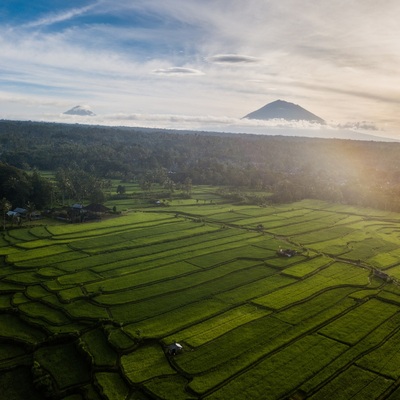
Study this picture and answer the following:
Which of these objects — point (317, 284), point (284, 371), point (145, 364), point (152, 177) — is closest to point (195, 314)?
point (145, 364)

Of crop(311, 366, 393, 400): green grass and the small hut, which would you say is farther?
the small hut

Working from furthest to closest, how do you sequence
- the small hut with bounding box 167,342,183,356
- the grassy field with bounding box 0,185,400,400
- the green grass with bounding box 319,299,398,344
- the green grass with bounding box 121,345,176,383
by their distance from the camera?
the green grass with bounding box 319,299,398,344, the small hut with bounding box 167,342,183,356, the green grass with bounding box 121,345,176,383, the grassy field with bounding box 0,185,400,400

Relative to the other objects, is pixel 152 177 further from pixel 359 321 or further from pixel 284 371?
pixel 284 371

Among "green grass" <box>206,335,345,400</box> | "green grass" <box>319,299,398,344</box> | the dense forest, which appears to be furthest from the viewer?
the dense forest

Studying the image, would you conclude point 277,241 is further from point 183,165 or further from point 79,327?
point 183,165

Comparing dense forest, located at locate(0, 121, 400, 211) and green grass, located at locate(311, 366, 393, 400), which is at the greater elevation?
dense forest, located at locate(0, 121, 400, 211)

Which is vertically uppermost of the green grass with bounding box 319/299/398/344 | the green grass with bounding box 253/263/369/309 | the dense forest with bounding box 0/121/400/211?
the dense forest with bounding box 0/121/400/211

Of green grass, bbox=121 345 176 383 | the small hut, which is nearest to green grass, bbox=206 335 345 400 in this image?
green grass, bbox=121 345 176 383

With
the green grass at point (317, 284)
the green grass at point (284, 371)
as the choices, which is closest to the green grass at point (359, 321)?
the green grass at point (284, 371)

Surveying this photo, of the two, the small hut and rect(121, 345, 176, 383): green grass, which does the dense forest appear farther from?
the small hut
